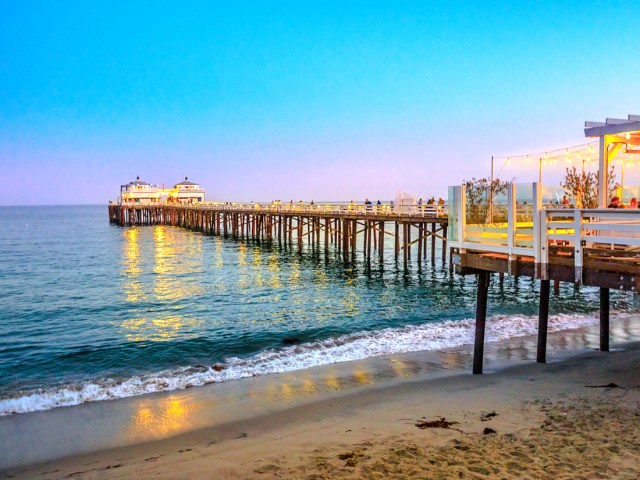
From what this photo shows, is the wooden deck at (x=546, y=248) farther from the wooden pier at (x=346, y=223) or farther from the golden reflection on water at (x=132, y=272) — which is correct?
the wooden pier at (x=346, y=223)

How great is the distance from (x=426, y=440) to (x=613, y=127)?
6.03 m

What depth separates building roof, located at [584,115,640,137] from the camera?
321 inches

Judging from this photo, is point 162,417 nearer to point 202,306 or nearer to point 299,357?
point 299,357

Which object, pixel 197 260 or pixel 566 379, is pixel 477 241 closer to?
pixel 566 379

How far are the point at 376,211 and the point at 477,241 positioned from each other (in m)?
23.4

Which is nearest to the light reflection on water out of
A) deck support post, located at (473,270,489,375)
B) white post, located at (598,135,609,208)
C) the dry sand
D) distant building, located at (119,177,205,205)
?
the dry sand

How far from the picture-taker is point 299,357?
1232 centimetres

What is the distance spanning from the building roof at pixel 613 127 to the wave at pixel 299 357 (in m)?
6.30

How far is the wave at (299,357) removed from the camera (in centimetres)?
979

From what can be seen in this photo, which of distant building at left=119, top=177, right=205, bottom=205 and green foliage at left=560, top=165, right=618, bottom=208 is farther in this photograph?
distant building at left=119, top=177, right=205, bottom=205

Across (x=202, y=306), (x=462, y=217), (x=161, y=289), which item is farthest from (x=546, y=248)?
(x=161, y=289)

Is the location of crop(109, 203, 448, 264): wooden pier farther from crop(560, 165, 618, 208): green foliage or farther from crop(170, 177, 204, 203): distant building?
crop(170, 177, 204, 203): distant building

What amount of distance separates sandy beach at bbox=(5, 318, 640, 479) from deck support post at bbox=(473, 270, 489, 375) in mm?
345

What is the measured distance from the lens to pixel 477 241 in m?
8.58
